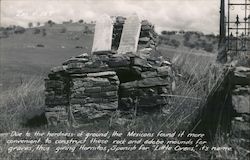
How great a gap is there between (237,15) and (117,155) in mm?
6671

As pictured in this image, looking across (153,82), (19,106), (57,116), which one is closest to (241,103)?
(153,82)

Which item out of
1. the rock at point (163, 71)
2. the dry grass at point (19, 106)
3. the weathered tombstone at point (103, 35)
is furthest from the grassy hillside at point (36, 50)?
the rock at point (163, 71)

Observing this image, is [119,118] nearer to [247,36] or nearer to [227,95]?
[227,95]

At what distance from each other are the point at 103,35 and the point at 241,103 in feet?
17.5

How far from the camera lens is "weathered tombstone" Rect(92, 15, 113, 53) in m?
10.8

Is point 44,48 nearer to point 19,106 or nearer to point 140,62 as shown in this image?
point 19,106

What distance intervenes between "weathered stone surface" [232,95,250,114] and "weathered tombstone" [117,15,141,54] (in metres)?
4.32


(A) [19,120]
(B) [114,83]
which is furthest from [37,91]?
(B) [114,83]

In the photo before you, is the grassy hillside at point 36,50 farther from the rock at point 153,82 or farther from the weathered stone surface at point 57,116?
the rock at point 153,82

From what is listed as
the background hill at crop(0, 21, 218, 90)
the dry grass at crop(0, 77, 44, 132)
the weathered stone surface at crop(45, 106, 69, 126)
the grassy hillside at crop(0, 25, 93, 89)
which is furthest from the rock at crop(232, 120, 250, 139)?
the background hill at crop(0, 21, 218, 90)

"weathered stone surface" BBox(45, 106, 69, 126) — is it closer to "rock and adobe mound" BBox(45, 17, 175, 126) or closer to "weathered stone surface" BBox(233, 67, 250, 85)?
"rock and adobe mound" BBox(45, 17, 175, 126)

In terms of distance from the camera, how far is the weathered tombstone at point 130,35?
35.4ft

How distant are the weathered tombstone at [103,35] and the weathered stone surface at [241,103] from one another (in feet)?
15.0

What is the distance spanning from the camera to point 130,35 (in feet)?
36.2
